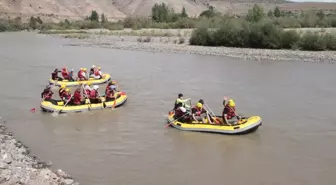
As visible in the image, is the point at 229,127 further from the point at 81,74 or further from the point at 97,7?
the point at 97,7

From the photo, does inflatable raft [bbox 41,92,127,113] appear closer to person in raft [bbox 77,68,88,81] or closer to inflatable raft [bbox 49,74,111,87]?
inflatable raft [bbox 49,74,111,87]

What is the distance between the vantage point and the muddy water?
33.4ft

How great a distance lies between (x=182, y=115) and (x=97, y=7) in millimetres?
114347

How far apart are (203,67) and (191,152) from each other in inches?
663

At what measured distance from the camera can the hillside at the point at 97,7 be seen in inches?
4033

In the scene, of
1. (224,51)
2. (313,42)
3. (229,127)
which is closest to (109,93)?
(229,127)

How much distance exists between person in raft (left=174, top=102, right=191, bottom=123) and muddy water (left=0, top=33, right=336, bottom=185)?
46cm

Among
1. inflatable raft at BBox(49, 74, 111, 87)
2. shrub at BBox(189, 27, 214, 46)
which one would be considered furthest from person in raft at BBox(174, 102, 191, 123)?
shrub at BBox(189, 27, 214, 46)

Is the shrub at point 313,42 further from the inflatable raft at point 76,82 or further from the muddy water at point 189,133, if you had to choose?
the inflatable raft at point 76,82

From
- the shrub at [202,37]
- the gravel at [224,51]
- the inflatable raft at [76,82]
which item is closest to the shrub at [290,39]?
the gravel at [224,51]

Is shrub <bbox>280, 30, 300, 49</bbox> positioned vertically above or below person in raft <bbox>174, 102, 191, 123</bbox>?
above

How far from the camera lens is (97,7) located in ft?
405

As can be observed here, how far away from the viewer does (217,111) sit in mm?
16281

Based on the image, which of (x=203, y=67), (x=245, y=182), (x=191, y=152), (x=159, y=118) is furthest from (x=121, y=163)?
(x=203, y=67)
